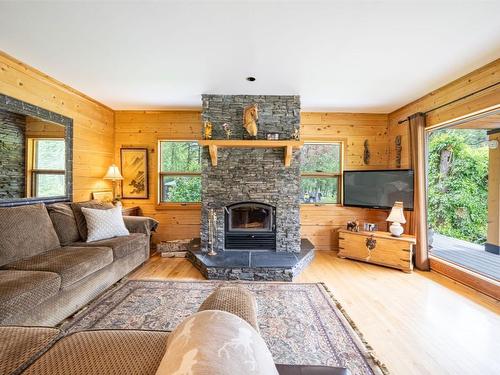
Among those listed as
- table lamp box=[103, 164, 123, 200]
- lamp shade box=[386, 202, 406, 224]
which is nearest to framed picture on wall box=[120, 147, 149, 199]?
table lamp box=[103, 164, 123, 200]

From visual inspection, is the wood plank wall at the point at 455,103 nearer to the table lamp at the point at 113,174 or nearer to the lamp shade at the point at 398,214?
the lamp shade at the point at 398,214

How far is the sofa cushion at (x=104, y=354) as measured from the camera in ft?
2.32

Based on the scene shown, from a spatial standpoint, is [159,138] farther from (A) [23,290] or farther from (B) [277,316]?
(B) [277,316]

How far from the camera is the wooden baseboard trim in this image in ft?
8.77

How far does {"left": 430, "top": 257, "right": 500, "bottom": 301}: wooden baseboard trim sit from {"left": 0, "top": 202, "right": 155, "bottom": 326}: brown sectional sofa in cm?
408

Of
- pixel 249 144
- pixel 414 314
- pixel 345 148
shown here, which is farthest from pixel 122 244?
pixel 345 148

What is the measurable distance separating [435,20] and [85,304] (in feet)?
13.2

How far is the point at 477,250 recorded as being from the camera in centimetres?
434

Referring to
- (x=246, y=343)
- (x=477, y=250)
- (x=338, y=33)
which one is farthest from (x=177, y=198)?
(x=477, y=250)

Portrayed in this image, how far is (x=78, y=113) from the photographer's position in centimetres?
373

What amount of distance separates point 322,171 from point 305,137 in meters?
0.71

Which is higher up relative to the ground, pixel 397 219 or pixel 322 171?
pixel 322 171

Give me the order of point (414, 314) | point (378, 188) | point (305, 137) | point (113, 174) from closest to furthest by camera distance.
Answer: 1. point (414, 314)
2. point (378, 188)
3. point (113, 174)
4. point (305, 137)

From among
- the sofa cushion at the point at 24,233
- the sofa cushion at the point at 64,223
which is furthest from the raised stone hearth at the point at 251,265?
the sofa cushion at the point at 24,233
